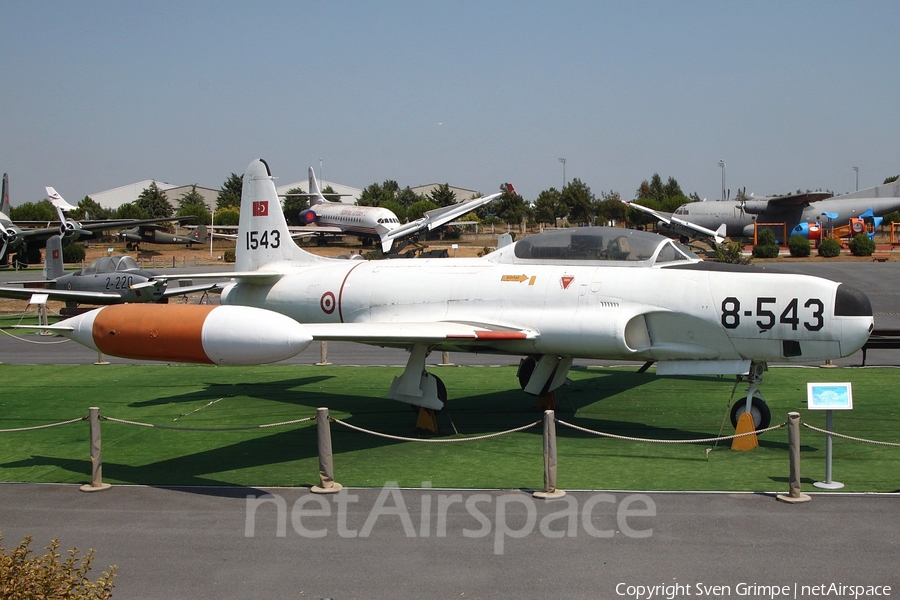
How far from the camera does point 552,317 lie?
1097 cm

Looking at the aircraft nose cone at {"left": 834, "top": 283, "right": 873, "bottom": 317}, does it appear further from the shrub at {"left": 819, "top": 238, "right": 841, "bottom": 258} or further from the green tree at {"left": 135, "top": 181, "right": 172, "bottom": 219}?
the green tree at {"left": 135, "top": 181, "right": 172, "bottom": 219}

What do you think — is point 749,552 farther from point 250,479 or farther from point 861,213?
point 861,213

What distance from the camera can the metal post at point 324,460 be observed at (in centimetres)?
876

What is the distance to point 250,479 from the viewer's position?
9391 millimetres

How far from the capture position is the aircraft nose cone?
9.57 m

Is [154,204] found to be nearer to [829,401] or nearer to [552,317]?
[552,317]

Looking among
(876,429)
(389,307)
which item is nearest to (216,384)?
(389,307)

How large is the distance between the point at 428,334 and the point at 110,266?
21752 millimetres

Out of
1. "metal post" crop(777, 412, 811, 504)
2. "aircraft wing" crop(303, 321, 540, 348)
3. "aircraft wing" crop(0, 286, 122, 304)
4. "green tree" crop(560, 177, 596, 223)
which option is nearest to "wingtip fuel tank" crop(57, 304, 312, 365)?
"aircraft wing" crop(303, 321, 540, 348)

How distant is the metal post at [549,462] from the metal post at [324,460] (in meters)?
2.18

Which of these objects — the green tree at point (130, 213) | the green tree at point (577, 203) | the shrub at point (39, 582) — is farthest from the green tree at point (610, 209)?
the shrub at point (39, 582)

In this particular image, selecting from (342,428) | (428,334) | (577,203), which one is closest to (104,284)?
(342,428)

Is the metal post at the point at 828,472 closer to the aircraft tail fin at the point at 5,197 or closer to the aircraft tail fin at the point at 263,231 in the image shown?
the aircraft tail fin at the point at 263,231

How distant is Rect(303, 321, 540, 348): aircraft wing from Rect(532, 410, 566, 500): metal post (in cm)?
235
